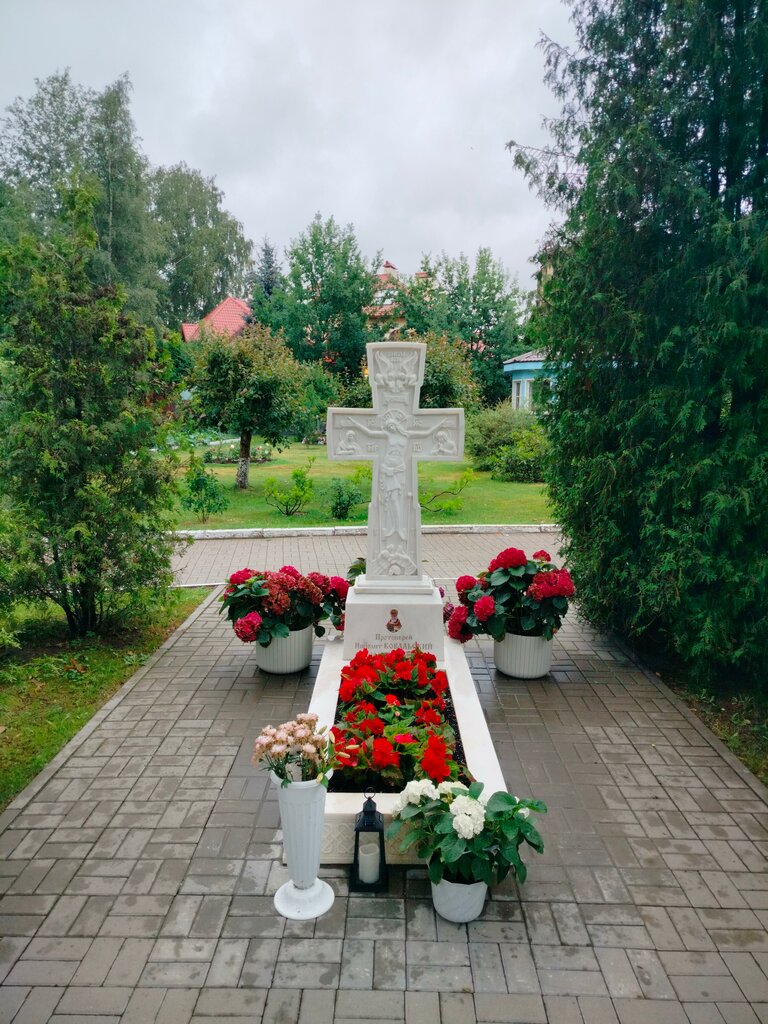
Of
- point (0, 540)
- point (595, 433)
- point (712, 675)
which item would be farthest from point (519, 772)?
point (0, 540)

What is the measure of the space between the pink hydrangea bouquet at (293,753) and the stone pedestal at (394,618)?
2.34 m

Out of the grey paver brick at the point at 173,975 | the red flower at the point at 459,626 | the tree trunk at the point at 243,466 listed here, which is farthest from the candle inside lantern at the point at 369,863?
the tree trunk at the point at 243,466

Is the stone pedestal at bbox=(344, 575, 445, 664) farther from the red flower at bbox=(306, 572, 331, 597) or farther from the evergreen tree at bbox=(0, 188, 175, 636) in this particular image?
the evergreen tree at bbox=(0, 188, 175, 636)

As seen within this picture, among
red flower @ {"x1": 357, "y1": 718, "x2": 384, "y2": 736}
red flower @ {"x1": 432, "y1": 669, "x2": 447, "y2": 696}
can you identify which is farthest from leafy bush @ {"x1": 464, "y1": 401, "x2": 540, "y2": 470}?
red flower @ {"x1": 357, "y1": 718, "x2": 384, "y2": 736}

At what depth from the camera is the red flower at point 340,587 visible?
602cm

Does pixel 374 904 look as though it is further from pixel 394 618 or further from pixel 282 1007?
pixel 394 618

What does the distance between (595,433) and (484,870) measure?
4.34 metres

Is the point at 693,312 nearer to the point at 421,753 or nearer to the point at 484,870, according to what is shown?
the point at 421,753

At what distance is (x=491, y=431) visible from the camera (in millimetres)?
20703

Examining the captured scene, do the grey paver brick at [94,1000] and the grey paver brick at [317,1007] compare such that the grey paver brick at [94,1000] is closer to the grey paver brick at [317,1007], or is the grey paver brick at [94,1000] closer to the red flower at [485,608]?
the grey paver brick at [317,1007]

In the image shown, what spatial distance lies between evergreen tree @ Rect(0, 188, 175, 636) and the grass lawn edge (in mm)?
708

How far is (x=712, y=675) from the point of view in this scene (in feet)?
18.3

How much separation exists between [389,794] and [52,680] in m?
3.74

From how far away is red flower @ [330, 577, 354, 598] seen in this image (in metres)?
6.02
